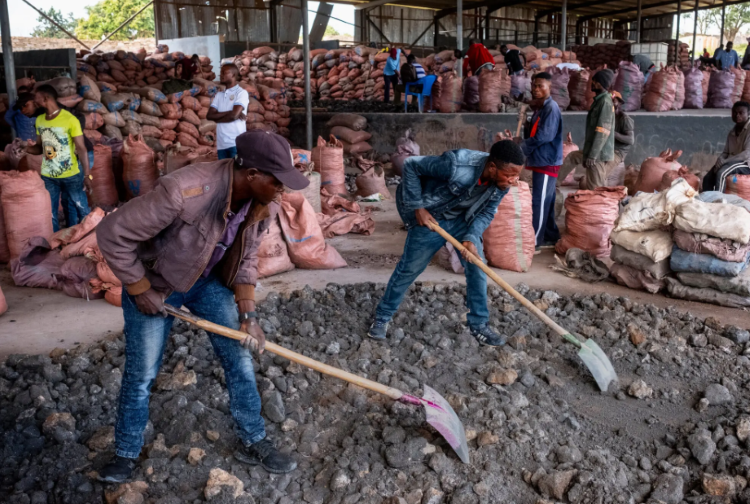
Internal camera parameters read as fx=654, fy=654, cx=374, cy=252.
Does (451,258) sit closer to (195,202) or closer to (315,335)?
(315,335)

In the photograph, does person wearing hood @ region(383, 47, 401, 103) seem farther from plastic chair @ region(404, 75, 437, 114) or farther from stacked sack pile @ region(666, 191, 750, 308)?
stacked sack pile @ region(666, 191, 750, 308)

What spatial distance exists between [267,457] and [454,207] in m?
1.66

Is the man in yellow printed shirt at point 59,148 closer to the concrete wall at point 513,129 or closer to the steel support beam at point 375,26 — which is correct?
the concrete wall at point 513,129

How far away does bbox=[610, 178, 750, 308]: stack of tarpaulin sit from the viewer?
4156 mm

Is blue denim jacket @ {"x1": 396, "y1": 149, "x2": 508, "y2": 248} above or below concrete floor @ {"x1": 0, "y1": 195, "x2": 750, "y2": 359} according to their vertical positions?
above

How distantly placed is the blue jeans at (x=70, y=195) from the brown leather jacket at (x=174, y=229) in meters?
3.45

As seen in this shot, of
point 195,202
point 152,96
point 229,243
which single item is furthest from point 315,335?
point 152,96

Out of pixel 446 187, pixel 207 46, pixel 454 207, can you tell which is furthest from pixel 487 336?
pixel 207 46

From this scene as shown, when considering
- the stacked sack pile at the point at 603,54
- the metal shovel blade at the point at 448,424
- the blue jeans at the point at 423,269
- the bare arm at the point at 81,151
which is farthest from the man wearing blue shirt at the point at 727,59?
the metal shovel blade at the point at 448,424

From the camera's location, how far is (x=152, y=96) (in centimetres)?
869

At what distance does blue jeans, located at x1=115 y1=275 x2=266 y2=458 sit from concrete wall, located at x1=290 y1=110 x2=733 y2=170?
758cm

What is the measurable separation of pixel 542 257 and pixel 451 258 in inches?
37.7

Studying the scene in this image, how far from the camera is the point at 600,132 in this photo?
5.48m

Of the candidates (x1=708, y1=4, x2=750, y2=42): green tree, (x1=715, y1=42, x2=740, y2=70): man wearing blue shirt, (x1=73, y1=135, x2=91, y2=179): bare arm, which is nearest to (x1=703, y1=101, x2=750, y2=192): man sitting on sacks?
(x1=73, y1=135, x2=91, y2=179): bare arm
